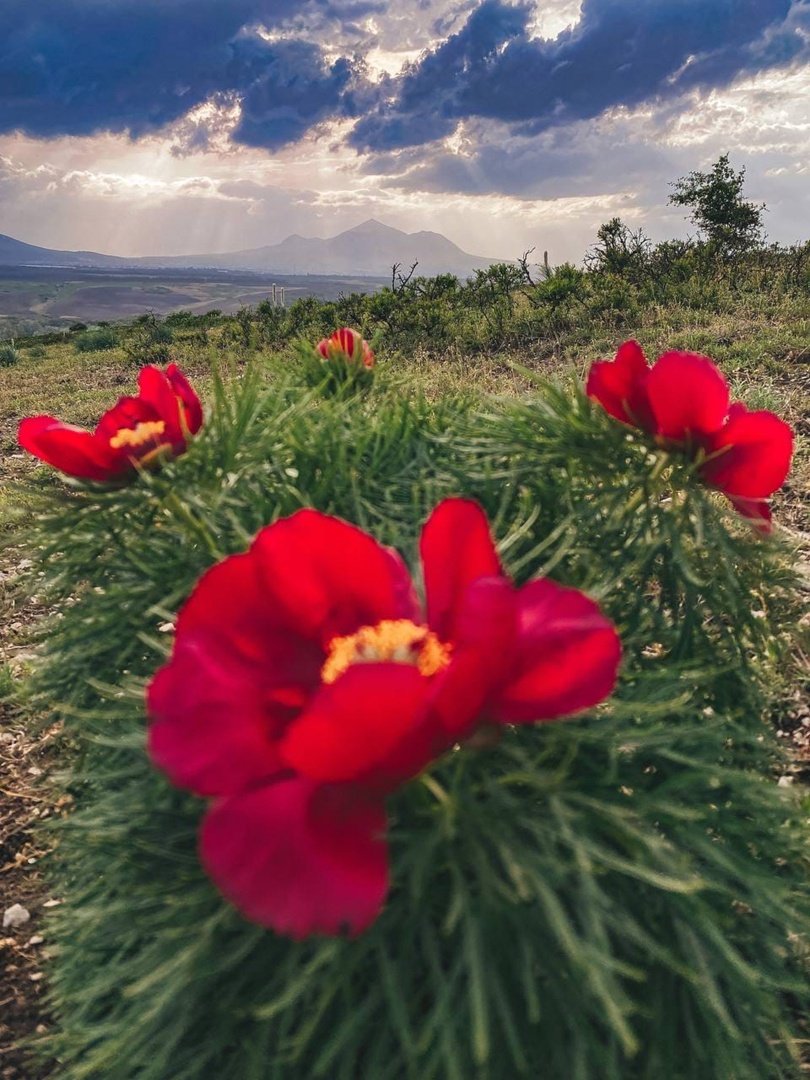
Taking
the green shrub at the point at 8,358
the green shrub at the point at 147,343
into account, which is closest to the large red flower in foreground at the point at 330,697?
the green shrub at the point at 147,343

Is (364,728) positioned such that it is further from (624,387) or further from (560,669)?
(624,387)

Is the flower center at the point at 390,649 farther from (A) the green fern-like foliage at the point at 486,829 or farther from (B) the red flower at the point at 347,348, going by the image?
(B) the red flower at the point at 347,348

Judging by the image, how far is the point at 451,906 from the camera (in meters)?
0.73

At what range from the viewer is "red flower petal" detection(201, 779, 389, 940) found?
2.20 ft

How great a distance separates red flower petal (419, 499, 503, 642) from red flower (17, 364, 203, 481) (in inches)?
19.0

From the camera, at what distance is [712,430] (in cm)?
112

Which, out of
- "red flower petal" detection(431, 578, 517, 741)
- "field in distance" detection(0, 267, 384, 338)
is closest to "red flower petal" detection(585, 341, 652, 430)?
"red flower petal" detection(431, 578, 517, 741)

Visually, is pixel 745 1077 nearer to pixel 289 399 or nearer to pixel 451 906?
pixel 451 906

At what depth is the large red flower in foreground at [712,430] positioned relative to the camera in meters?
1.11

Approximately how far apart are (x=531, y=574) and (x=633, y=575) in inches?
5.9

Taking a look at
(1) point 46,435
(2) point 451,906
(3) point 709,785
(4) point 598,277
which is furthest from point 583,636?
(4) point 598,277

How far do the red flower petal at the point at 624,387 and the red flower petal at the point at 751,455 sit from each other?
0.10 metres

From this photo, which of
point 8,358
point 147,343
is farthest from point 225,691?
point 8,358

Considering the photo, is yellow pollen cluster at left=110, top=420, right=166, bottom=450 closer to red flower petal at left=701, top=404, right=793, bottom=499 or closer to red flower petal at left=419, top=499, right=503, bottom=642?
red flower petal at left=419, top=499, right=503, bottom=642
